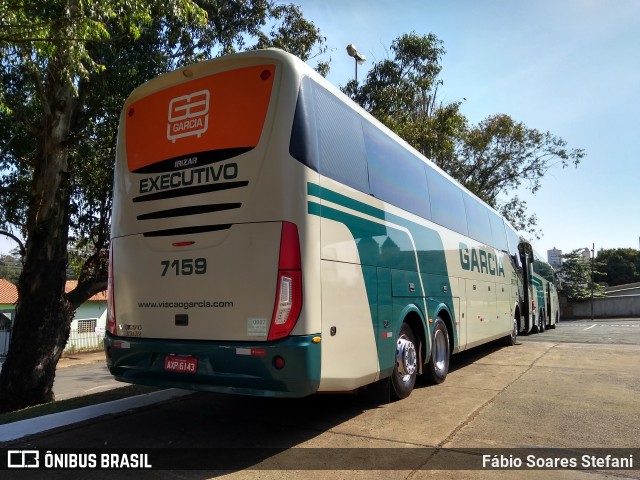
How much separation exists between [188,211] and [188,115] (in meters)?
1.04

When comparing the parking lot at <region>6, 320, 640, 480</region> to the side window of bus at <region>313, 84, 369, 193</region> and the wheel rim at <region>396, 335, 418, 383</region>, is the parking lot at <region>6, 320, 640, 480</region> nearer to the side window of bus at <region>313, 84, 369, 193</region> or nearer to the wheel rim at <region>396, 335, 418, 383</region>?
the wheel rim at <region>396, 335, 418, 383</region>

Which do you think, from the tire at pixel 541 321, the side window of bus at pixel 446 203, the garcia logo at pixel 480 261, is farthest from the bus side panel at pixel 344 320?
the tire at pixel 541 321

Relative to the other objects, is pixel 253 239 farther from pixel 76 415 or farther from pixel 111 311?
pixel 76 415

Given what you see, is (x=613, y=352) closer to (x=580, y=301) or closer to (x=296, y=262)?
(x=296, y=262)

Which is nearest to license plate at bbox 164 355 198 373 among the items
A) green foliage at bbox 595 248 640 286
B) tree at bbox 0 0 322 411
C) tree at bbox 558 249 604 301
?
tree at bbox 0 0 322 411

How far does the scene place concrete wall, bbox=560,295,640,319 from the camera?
45906mm

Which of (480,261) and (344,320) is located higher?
(480,261)

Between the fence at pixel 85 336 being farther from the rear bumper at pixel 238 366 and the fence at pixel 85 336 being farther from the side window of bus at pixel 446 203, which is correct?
the rear bumper at pixel 238 366

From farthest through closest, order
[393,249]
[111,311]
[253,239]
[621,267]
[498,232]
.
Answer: [621,267], [498,232], [393,249], [111,311], [253,239]

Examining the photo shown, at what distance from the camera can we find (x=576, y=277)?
51031 mm

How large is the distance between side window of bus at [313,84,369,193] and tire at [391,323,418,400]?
2094 millimetres

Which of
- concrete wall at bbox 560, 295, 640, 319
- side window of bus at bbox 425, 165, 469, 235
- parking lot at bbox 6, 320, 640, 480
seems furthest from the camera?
concrete wall at bbox 560, 295, 640, 319

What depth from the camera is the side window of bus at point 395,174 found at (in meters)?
5.96

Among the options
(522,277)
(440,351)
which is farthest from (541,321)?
(440,351)
